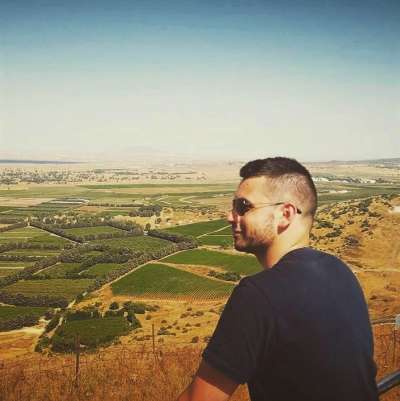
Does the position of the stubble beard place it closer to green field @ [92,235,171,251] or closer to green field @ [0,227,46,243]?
green field @ [92,235,171,251]

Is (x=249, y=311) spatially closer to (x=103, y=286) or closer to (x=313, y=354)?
(x=313, y=354)

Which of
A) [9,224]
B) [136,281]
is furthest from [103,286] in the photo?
[9,224]

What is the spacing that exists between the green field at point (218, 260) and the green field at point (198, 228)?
1322cm

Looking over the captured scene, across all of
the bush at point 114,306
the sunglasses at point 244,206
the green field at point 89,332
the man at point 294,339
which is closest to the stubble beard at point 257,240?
the sunglasses at point 244,206

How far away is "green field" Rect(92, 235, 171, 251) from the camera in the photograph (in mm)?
65875

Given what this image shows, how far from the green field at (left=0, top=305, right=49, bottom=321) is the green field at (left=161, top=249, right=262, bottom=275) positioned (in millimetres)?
20391

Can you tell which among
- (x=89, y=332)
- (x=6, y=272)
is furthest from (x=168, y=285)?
(x=6, y=272)

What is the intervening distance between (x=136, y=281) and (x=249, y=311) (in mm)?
49042

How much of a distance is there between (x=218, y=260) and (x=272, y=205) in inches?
2181

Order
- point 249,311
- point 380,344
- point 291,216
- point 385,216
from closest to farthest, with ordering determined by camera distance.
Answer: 1. point 249,311
2. point 291,216
3. point 380,344
4. point 385,216

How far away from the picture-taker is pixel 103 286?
48938 mm

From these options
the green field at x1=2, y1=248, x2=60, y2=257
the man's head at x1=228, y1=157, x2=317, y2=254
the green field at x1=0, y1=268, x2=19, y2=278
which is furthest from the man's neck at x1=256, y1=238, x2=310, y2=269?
the green field at x1=2, y1=248, x2=60, y2=257

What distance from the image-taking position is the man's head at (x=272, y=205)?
236cm

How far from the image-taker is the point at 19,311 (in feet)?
134
